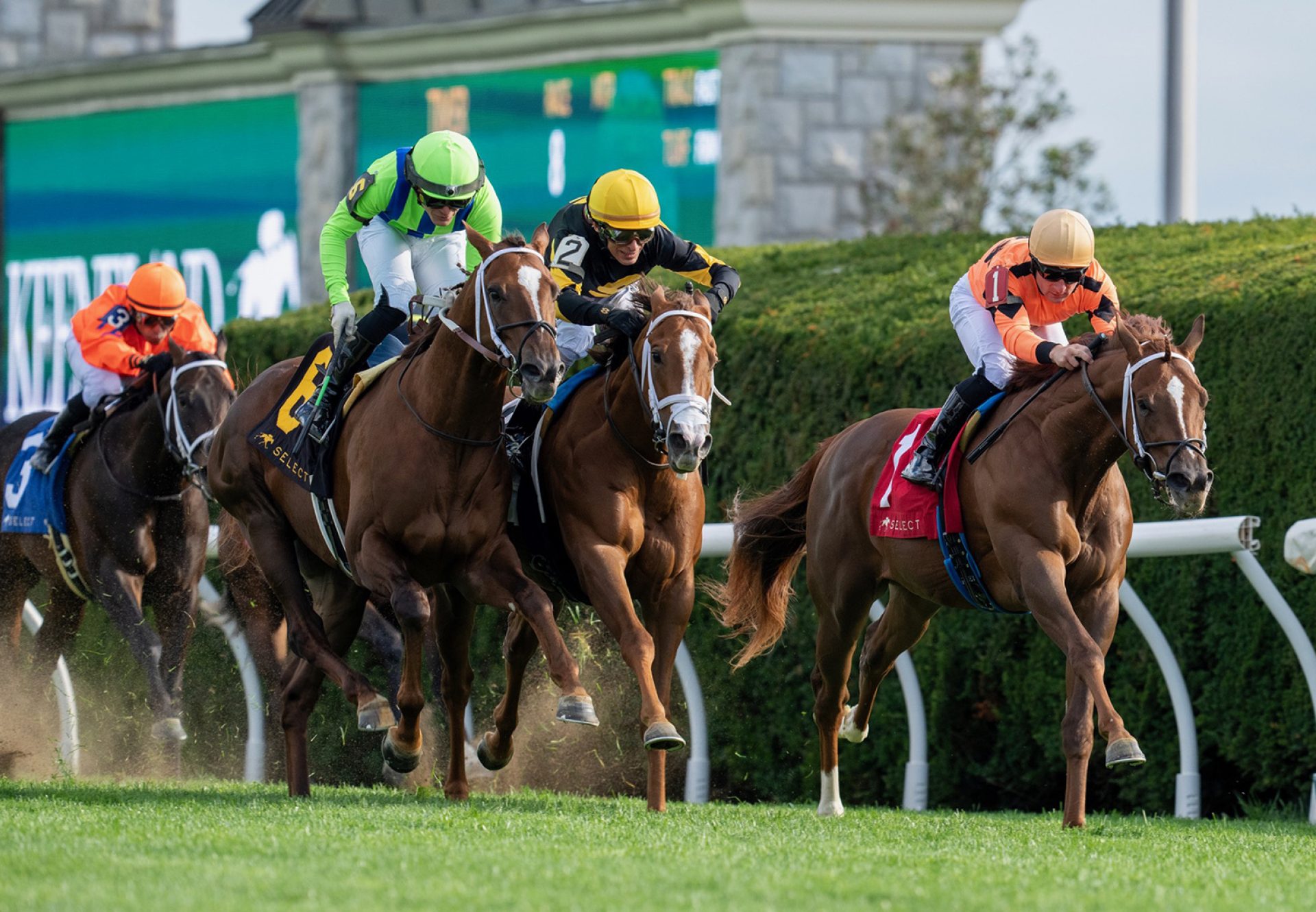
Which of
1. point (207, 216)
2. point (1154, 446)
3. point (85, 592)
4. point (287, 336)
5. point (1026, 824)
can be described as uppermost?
point (207, 216)

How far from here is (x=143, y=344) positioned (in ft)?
28.3

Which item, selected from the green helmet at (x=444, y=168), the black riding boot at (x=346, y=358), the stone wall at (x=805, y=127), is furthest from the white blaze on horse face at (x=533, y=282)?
the stone wall at (x=805, y=127)

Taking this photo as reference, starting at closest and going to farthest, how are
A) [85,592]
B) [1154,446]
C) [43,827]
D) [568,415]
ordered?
[43,827] < [1154,446] < [568,415] < [85,592]

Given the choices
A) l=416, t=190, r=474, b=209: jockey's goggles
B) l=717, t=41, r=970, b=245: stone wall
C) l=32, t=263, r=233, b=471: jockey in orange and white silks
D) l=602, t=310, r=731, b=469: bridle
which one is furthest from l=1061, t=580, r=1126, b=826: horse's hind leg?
l=717, t=41, r=970, b=245: stone wall

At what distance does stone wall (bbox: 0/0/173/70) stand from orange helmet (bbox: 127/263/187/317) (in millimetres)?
9708

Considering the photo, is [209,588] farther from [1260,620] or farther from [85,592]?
[1260,620]

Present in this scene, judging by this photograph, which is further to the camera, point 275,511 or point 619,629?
point 275,511

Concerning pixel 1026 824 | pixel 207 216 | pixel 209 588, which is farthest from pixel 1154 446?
pixel 207 216

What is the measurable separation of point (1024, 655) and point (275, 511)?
2.89 metres

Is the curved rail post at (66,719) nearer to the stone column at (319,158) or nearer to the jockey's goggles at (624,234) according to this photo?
the jockey's goggles at (624,234)

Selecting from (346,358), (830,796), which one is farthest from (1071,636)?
(346,358)

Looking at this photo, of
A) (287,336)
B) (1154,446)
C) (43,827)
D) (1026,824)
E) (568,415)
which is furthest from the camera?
(287,336)

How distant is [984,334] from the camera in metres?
6.27

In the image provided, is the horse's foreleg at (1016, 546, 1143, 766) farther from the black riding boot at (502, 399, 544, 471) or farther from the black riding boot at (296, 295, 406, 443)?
the black riding boot at (296, 295, 406, 443)
